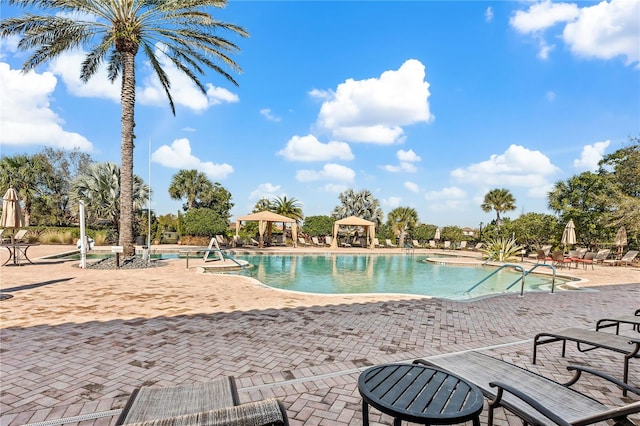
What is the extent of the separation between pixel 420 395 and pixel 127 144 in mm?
12390

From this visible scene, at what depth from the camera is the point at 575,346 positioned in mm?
4293

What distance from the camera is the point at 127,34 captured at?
35.4 feet

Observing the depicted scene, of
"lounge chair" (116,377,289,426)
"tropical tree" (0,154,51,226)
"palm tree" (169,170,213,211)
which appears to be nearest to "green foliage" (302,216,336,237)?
"palm tree" (169,170,213,211)

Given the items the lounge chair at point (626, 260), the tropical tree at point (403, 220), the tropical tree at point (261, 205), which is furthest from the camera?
the tropical tree at point (261, 205)

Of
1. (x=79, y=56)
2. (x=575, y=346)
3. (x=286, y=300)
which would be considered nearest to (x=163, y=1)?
(x=79, y=56)

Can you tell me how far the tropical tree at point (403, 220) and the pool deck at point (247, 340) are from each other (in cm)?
2374

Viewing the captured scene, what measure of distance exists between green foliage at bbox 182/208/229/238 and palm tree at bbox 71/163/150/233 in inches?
167

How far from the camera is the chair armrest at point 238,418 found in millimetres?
1194

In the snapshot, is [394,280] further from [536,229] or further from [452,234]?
[452,234]

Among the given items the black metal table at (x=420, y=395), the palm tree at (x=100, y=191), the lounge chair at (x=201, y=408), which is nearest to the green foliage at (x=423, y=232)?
the palm tree at (x=100, y=191)

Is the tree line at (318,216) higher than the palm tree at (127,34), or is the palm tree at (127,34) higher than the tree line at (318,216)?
the palm tree at (127,34)

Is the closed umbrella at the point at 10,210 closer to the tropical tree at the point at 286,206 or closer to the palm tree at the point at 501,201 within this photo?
the tropical tree at the point at 286,206

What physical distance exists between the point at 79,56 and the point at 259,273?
1117 centimetres

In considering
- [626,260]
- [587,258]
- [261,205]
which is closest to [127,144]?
[587,258]
